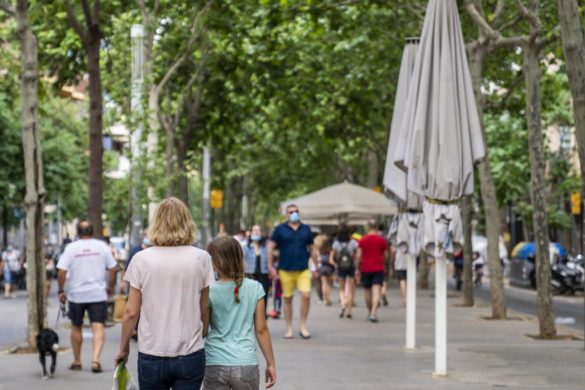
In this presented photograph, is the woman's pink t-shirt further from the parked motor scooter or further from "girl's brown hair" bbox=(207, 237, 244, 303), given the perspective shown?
the parked motor scooter

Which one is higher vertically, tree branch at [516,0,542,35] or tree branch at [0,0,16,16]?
tree branch at [516,0,542,35]

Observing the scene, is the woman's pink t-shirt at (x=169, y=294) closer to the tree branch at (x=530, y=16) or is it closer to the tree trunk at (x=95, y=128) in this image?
the tree branch at (x=530, y=16)

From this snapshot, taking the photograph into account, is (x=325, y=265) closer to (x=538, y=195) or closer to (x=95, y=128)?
(x=95, y=128)

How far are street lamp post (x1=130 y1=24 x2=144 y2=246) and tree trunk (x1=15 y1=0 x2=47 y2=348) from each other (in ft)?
31.7

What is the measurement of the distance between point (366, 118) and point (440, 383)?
25295 mm

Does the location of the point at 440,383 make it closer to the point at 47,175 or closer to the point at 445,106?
the point at 445,106

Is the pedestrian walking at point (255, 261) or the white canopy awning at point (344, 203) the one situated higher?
the white canopy awning at point (344, 203)

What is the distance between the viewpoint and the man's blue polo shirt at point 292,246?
20016 mm

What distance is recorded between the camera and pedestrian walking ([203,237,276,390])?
25.8 feet

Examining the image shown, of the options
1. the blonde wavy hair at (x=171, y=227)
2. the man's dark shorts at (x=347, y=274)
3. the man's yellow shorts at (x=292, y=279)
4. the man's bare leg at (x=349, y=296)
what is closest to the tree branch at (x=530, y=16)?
the man's yellow shorts at (x=292, y=279)

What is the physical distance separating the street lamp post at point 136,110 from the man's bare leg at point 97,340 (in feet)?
40.8

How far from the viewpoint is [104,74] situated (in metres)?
31.0

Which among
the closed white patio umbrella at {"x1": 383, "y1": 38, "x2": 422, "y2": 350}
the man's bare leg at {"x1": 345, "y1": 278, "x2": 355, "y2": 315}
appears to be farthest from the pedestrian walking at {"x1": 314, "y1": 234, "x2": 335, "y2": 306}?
the closed white patio umbrella at {"x1": 383, "y1": 38, "x2": 422, "y2": 350}

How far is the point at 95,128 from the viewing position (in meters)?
23.0
